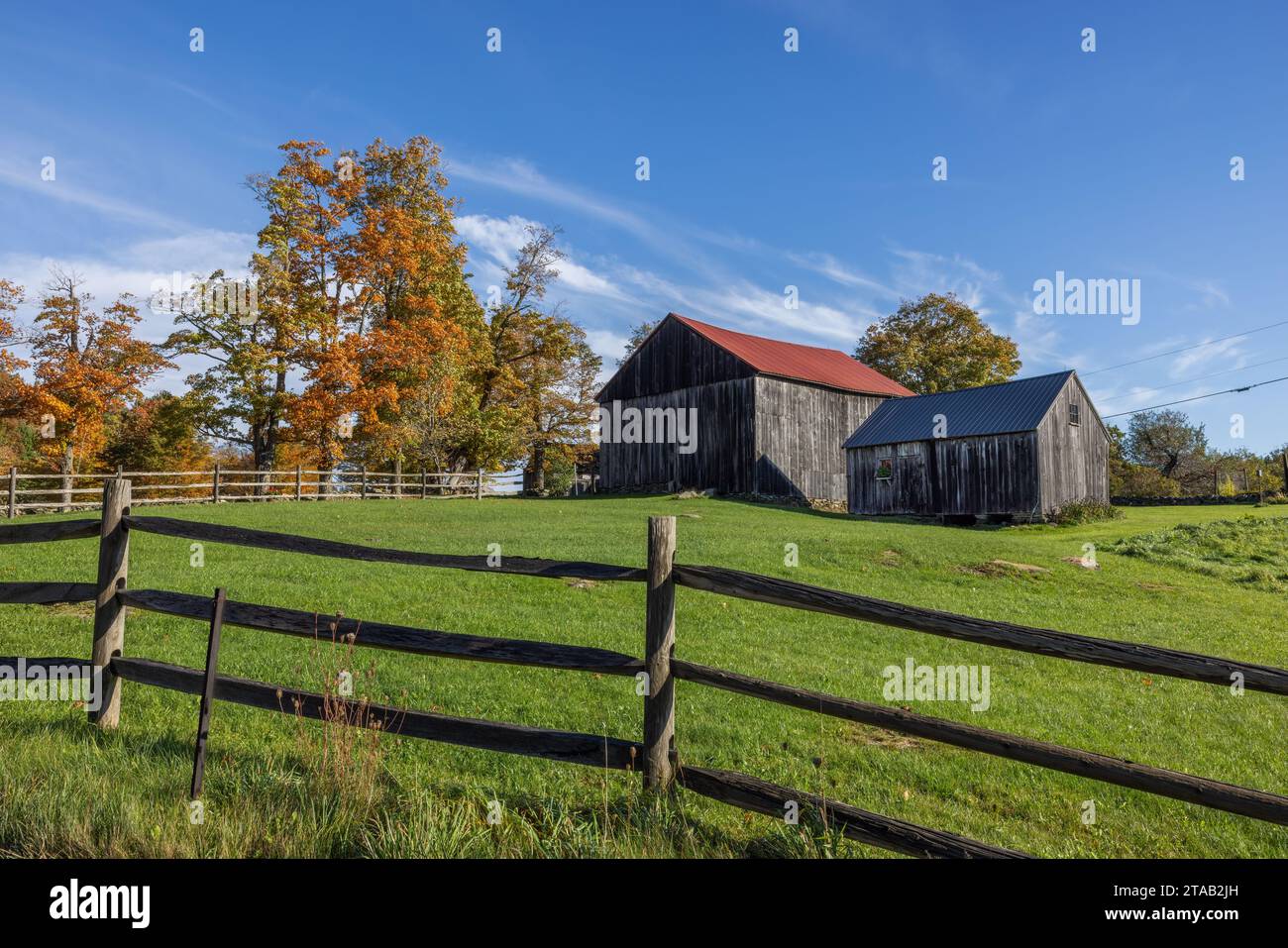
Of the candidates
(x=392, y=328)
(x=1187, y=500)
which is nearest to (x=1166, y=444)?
(x=1187, y=500)

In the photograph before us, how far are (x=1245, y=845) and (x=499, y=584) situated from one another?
1045 cm

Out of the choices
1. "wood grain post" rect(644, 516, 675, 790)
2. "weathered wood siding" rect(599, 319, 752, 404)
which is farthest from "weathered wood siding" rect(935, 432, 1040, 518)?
"wood grain post" rect(644, 516, 675, 790)

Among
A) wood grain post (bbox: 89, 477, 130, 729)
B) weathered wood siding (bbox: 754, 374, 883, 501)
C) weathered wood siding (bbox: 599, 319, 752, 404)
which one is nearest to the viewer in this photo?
wood grain post (bbox: 89, 477, 130, 729)

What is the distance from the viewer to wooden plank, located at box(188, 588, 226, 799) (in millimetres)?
4480

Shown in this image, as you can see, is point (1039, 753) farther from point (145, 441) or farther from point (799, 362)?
point (145, 441)

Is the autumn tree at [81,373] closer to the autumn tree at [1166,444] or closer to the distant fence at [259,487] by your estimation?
the distant fence at [259,487]

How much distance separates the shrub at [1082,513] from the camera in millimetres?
31802

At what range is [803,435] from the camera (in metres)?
40.0

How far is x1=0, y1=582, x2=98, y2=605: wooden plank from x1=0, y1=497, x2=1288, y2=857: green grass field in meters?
0.95

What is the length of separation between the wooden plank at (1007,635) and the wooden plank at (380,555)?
54 cm

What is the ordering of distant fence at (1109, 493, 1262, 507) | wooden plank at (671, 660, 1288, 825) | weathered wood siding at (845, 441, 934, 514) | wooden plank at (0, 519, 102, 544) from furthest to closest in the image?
distant fence at (1109, 493, 1262, 507) < weathered wood siding at (845, 441, 934, 514) < wooden plank at (0, 519, 102, 544) < wooden plank at (671, 660, 1288, 825)

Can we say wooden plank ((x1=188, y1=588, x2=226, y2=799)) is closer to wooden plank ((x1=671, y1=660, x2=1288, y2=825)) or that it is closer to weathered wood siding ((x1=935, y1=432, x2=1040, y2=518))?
wooden plank ((x1=671, y1=660, x2=1288, y2=825))

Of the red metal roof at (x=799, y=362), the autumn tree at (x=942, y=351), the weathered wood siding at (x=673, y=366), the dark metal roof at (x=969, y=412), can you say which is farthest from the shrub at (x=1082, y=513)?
the autumn tree at (x=942, y=351)
